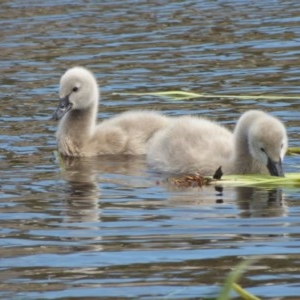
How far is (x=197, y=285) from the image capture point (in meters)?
6.38

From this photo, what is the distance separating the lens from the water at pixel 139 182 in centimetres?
669

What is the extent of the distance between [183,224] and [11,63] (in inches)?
298

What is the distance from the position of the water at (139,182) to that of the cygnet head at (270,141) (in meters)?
0.25

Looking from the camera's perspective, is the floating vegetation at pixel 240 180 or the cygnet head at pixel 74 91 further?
the cygnet head at pixel 74 91

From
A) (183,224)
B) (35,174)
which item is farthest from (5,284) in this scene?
(35,174)

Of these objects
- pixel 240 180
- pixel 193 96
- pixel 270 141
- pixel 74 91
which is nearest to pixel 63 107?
pixel 74 91

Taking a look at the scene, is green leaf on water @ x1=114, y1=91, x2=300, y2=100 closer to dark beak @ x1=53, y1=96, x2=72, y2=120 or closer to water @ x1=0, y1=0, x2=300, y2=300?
water @ x1=0, y1=0, x2=300, y2=300

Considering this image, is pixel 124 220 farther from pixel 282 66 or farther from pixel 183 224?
pixel 282 66

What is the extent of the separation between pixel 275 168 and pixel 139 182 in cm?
104

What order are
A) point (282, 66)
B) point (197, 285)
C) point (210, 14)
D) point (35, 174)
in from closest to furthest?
point (197, 285) → point (35, 174) → point (282, 66) → point (210, 14)

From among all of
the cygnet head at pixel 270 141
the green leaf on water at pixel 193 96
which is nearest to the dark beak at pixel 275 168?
the cygnet head at pixel 270 141

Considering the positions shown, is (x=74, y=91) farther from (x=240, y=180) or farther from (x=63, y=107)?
(x=240, y=180)

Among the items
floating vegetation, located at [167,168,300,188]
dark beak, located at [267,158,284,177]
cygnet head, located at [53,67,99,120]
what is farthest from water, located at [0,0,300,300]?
cygnet head, located at [53,67,99,120]

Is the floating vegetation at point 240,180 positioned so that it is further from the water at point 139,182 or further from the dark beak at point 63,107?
the dark beak at point 63,107
